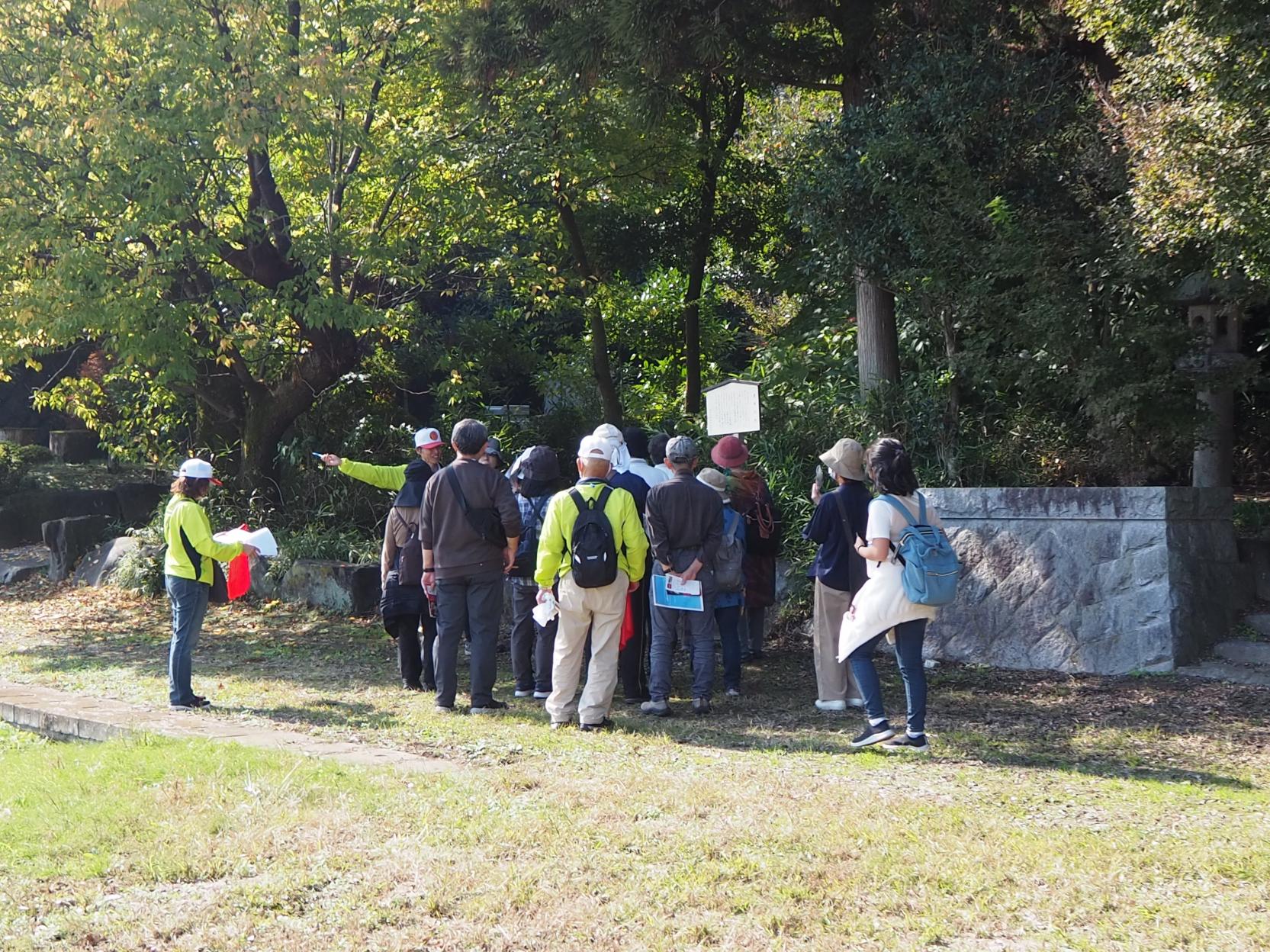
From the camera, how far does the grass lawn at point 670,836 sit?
4.25 meters

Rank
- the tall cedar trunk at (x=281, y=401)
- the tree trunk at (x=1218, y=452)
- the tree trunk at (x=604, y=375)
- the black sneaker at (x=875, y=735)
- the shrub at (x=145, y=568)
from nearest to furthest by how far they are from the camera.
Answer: the black sneaker at (x=875, y=735) < the tree trunk at (x=1218, y=452) < the tall cedar trunk at (x=281, y=401) < the shrub at (x=145, y=568) < the tree trunk at (x=604, y=375)

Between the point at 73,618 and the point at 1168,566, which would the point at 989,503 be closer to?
the point at 1168,566

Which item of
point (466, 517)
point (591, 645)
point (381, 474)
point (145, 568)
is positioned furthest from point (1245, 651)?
point (145, 568)

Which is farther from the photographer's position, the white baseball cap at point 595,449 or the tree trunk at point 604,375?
the tree trunk at point 604,375

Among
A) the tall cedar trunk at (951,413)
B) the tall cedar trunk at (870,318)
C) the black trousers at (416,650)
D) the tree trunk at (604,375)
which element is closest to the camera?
the black trousers at (416,650)

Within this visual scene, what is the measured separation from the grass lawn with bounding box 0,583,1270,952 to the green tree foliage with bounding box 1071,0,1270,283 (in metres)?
2.97

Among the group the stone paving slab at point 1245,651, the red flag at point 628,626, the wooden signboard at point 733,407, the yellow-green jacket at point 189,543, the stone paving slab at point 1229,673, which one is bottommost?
the stone paving slab at point 1229,673

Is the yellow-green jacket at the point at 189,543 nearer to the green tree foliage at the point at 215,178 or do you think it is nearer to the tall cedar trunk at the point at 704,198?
the green tree foliage at the point at 215,178

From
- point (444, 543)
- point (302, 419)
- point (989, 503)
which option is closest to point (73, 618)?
point (302, 419)

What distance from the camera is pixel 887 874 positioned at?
4.66m

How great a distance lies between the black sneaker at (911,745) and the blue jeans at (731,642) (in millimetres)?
1938

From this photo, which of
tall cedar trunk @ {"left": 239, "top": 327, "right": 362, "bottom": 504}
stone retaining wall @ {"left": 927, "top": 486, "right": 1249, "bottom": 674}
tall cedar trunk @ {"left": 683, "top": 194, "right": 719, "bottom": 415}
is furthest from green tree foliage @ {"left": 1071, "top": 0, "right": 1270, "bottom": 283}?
tall cedar trunk @ {"left": 239, "top": 327, "right": 362, "bottom": 504}

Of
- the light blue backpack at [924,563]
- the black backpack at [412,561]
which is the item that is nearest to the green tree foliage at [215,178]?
the black backpack at [412,561]

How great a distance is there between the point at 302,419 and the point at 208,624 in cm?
412
